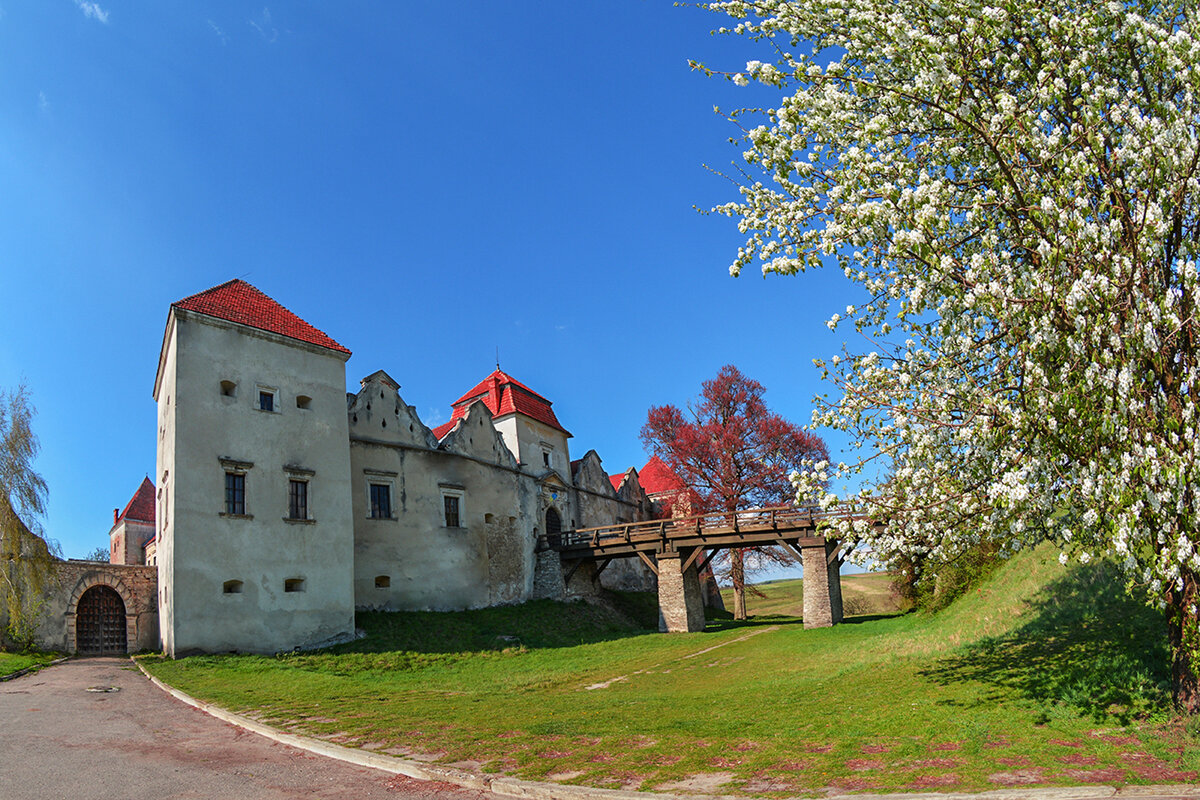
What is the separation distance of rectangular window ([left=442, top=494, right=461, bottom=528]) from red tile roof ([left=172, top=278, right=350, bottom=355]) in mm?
7318

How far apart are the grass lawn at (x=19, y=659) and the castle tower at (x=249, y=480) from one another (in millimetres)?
2922

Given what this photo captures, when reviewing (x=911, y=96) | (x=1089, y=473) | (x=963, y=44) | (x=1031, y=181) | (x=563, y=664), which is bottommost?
(x=563, y=664)

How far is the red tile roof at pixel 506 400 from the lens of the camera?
35094mm

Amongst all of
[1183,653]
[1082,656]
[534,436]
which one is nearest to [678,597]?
[534,436]

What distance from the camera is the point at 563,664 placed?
20141 mm

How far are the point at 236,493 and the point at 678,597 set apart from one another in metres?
15.9

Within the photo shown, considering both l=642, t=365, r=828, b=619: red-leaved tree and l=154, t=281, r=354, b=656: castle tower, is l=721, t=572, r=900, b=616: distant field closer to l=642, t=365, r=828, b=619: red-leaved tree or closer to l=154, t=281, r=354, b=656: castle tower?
l=642, t=365, r=828, b=619: red-leaved tree

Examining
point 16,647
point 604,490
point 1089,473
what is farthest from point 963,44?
point 604,490

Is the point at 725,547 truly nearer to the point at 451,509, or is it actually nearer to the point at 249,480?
the point at 451,509

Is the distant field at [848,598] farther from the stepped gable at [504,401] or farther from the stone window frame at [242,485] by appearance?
the stone window frame at [242,485]

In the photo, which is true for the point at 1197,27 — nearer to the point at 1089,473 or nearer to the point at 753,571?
the point at 1089,473

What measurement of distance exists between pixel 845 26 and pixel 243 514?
2019 cm

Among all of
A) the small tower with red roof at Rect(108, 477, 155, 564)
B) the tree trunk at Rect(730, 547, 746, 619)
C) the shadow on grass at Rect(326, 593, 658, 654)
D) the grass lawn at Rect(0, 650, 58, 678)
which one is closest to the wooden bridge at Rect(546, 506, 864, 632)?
the shadow on grass at Rect(326, 593, 658, 654)

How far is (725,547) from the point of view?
Answer: 28.4m
